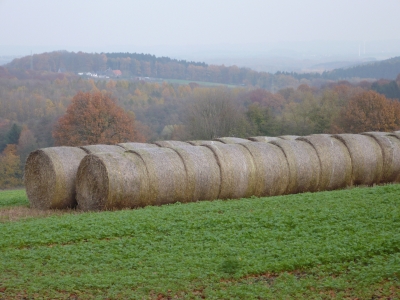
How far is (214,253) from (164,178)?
6274 millimetres

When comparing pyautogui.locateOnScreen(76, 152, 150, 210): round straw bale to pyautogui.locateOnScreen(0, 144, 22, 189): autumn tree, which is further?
pyautogui.locateOnScreen(0, 144, 22, 189): autumn tree

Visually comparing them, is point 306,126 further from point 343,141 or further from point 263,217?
point 263,217

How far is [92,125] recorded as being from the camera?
174 feet

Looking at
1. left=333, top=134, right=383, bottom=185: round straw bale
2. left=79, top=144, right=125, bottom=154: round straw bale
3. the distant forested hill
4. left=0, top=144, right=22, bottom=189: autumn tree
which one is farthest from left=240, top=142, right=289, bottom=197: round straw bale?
the distant forested hill

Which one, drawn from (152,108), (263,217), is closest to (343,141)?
(263,217)

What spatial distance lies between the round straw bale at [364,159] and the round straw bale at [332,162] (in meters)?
0.23

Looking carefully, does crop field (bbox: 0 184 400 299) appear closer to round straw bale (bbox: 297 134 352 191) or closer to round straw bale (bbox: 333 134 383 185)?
round straw bale (bbox: 297 134 352 191)

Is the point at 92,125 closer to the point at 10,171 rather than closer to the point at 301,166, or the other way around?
the point at 10,171

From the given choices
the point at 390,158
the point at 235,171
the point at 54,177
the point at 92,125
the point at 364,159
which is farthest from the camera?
the point at 92,125

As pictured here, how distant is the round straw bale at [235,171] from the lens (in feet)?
57.6

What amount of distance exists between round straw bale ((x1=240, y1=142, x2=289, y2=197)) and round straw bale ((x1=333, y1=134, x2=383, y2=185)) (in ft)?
10.2

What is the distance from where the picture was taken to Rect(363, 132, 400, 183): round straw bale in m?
20.9

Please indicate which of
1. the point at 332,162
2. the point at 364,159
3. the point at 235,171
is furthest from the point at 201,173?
the point at 364,159

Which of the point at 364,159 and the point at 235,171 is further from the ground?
the point at 364,159
